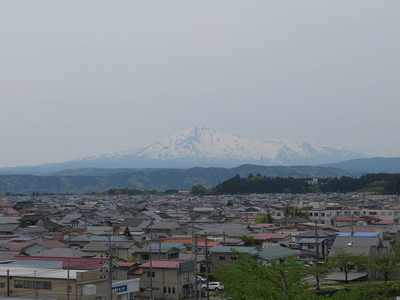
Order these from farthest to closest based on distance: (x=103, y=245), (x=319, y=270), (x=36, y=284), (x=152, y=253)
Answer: (x=103, y=245), (x=152, y=253), (x=319, y=270), (x=36, y=284)

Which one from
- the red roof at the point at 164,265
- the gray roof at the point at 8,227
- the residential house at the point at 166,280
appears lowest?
the residential house at the point at 166,280

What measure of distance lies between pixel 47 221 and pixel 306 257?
59.3 feet

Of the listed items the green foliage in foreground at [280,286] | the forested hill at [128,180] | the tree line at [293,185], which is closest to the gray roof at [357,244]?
the green foliage in foreground at [280,286]

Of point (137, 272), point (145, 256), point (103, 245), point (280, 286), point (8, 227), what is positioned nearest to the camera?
point (280, 286)

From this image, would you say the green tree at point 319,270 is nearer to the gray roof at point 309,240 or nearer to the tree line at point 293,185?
the gray roof at point 309,240

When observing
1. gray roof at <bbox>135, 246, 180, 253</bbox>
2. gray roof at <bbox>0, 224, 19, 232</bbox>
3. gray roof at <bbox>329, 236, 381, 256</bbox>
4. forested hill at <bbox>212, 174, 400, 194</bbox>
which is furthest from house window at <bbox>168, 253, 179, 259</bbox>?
forested hill at <bbox>212, 174, 400, 194</bbox>

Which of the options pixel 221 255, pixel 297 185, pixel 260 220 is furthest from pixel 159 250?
pixel 297 185

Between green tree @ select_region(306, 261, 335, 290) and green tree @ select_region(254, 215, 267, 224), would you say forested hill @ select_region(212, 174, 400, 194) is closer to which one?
green tree @ select_region(254, 215, 267, 224)

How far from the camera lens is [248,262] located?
35.4ft

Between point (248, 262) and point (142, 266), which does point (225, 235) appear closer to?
point (142, 266)

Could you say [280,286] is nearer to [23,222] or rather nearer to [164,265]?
[164,265]

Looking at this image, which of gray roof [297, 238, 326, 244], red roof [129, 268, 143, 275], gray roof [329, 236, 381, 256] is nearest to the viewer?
red roof [129, 268, 143, 275]

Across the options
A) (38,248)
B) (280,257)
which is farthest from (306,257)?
(38,248)

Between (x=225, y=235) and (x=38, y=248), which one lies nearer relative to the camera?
(x=38, y=248)
